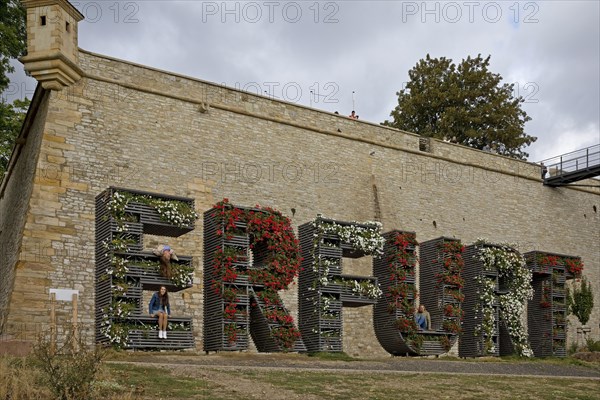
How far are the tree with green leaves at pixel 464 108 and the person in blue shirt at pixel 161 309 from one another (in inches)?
857

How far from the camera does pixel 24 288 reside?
1800cm

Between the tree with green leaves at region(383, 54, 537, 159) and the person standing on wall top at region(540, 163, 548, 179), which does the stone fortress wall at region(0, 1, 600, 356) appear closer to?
the person standing on wall top at region(540, 163, 548, 179)

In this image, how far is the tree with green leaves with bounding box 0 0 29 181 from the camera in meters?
25.0

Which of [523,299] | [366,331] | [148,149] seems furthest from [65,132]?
[523,299]

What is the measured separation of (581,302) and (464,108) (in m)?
10.4

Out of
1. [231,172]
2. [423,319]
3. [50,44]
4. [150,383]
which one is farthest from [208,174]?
[150,383]

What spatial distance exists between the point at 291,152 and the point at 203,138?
9.17 feet

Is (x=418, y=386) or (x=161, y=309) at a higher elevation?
(x=161, y=309)

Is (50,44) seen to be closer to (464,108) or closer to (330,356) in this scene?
(330,356)

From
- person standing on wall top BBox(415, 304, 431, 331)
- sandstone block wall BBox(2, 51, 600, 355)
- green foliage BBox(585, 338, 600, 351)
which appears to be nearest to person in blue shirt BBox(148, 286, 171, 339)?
sandstone block wall BBox(2, 51, 600, 355)

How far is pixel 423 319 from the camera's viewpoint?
2114 centimetres

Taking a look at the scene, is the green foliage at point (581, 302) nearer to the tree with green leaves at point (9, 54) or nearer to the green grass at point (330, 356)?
the green grass at point (330, 356)

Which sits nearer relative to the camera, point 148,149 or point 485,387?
point 485,387

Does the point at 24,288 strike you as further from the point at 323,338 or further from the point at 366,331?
the point at 366,331
